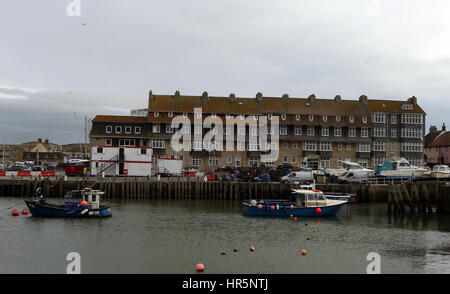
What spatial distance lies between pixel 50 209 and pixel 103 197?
15.6 m

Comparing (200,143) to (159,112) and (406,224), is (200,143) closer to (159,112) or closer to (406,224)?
(159,112)

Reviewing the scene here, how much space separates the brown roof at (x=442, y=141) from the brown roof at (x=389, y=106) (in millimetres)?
19598

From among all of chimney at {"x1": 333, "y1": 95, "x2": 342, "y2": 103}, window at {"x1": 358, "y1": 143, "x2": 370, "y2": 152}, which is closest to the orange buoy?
window at {"x1": 358, "y1": 143, "x2": 370, "y2": 152}

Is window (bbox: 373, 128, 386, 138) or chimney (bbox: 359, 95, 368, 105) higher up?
chimney (bbox: 359, 95, 368, 105)

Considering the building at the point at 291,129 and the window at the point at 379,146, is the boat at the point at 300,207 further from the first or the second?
the window at the point at 379,146

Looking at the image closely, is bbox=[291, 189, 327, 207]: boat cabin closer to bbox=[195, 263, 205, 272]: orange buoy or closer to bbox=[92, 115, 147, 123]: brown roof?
bbox=[195, 263, 205, 272]: orange buoy

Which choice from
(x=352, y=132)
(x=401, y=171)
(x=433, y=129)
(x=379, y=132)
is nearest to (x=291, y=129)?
(x=352, y=132)

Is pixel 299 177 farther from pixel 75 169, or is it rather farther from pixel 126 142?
pixel 75 169

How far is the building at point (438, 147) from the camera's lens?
9825cm

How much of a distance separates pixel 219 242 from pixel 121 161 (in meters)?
35.2

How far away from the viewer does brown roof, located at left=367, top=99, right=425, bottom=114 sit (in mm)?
83688

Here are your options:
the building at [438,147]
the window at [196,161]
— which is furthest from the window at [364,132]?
the window at [196,161]

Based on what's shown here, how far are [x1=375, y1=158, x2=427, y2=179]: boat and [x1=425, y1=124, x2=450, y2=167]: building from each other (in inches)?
1544
